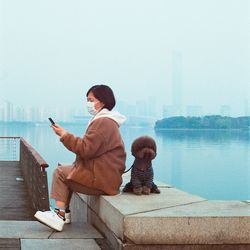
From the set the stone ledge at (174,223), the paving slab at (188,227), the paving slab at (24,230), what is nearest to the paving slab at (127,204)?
the stone ledge at (174,223)

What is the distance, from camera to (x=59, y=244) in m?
4.96

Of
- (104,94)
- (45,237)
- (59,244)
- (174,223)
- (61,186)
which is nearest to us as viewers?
(174,223)

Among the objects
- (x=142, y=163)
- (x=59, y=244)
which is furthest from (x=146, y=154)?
(x=59, y=244)

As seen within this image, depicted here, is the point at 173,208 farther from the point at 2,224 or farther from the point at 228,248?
the point at 2,224

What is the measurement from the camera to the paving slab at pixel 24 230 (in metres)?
5.29

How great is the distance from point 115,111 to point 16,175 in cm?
1174

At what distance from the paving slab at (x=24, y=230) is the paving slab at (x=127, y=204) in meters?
0.53

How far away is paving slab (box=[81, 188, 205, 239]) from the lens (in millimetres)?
4754

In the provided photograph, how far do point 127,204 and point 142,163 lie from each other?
1.88 feet

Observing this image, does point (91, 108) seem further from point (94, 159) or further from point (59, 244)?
point (59, 244)

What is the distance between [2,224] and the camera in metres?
5.81

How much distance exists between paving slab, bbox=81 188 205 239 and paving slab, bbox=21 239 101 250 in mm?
225

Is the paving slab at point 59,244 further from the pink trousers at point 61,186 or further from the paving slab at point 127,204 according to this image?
the pink trousers at point 61,186

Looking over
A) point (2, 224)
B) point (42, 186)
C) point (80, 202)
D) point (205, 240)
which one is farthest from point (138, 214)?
point (42, 186)
